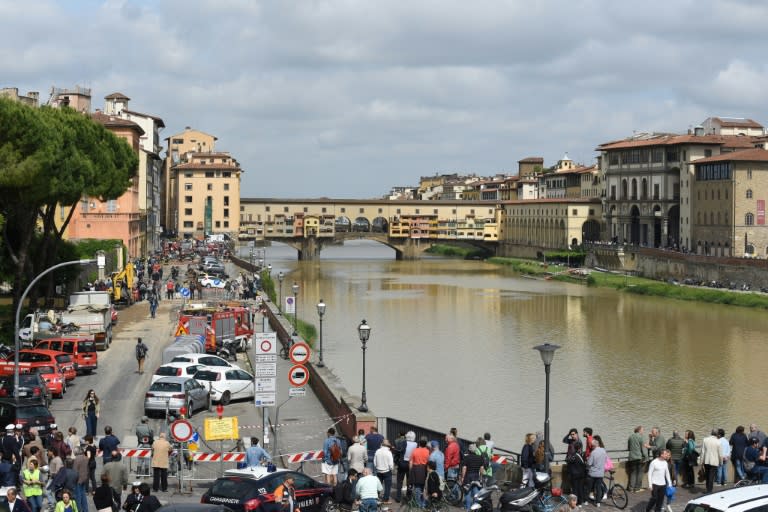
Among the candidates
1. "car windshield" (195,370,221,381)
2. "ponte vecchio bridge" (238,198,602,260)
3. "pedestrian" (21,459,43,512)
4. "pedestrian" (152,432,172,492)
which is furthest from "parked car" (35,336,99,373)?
"ponte vecchio bridge" (238,198,602,260)

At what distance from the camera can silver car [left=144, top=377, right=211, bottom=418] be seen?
23500mm

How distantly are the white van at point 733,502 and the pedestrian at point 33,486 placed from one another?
8.41 meters

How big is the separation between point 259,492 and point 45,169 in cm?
2350

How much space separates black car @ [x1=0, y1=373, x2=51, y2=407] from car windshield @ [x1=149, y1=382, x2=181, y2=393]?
233 cm

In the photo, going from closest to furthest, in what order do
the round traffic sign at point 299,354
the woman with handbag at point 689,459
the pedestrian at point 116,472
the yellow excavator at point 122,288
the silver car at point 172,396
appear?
the pedestrian at point 116,472 < the woman with handbag at point 689,459 < the round traffic sign at point 299,354 < the silver car at point 172,396 < the yellow excavator at point 122,288

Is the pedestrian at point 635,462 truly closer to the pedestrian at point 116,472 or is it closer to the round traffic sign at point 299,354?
the round traffic sign at point 299,354

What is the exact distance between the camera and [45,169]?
34906 mm

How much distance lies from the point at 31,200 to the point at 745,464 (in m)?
26.2

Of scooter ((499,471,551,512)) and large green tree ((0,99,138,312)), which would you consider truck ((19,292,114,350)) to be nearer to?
large green tree ((0,99,138,312))

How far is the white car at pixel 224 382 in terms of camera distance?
85.0 ft

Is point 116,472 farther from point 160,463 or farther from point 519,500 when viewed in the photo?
point 519,500

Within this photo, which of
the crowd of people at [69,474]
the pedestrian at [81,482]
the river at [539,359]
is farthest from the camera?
the river at [539,359]

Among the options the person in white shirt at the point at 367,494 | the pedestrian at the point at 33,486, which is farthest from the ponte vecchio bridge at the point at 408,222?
the pedestrian at the point at 33,486

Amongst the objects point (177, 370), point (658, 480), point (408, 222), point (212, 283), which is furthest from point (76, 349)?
point (408, 222)
